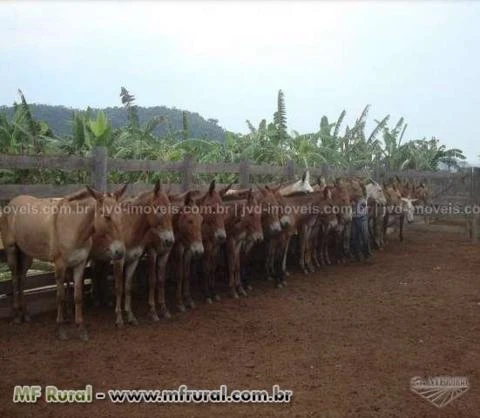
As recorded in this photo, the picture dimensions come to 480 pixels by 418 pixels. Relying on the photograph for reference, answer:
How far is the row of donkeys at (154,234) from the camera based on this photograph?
6.83 m

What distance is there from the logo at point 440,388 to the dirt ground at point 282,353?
0.24ft

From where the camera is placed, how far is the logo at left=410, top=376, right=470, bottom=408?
4.96 m

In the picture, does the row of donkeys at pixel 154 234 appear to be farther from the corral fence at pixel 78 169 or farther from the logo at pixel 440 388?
the logo at pixel 440 388

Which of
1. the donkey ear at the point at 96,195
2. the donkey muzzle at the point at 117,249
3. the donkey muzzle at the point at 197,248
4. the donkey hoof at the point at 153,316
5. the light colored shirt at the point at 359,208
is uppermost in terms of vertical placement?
the donkey ear at the point at 96,195

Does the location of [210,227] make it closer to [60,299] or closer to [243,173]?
[60,299]

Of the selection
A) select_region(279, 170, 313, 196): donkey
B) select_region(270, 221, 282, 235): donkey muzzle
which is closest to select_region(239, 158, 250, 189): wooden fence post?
select_region(279, 170, 313, 196): donkey

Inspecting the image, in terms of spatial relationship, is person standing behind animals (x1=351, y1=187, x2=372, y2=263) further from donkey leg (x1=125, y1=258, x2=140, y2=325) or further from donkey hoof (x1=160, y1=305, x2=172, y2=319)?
donkey leg (x1=125, y1=258, x2=140, y2=325)

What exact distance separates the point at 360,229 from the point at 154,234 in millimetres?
7542

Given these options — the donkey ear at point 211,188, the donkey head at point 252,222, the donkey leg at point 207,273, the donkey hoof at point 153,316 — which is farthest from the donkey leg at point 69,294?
the donkey head at point 252,222

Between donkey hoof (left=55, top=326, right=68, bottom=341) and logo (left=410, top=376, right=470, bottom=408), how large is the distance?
4027 millimetres

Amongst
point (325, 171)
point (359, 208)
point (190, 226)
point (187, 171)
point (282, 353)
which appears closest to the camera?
point (282, 353)

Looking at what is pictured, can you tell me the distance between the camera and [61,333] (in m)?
6.79

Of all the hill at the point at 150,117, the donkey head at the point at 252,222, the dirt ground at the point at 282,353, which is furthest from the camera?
the hill at the point at 150,117

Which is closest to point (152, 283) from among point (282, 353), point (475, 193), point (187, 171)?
point (282, 353)
